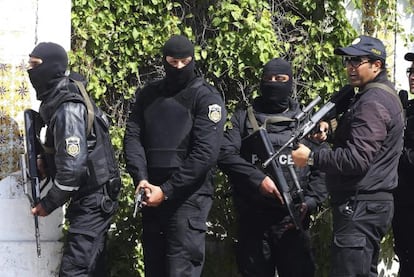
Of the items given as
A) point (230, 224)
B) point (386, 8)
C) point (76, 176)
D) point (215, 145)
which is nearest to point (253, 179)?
point (215, 145)

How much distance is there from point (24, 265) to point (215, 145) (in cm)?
194

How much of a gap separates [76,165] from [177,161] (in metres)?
0.70

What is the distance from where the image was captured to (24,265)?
19.6ft

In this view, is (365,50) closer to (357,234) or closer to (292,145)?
(292,145)

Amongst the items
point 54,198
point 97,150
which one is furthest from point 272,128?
point 54,198

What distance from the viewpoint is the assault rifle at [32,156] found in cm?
532

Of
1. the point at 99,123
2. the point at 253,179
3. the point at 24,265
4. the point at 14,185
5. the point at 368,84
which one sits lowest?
the point at 24,265

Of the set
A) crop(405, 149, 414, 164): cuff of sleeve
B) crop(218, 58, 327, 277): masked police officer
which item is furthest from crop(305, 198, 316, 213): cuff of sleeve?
crop(405, 149, 414, 164): cuff of sleeve

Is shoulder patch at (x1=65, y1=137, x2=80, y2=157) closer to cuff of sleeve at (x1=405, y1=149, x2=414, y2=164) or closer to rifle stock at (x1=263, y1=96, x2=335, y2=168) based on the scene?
rifle stock at (x1=263, y1=96, x2=335, y2=168)

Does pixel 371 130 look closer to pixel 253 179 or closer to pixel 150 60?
pixel 253 179

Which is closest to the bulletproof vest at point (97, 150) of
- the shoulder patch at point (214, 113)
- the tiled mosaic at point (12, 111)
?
the shoulder patch at point (214, 113)

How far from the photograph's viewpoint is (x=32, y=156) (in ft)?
17.5

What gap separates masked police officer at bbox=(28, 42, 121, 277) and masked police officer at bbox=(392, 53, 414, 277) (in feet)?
6.84

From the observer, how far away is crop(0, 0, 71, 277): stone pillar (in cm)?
598
